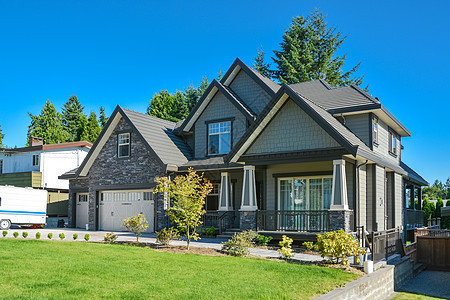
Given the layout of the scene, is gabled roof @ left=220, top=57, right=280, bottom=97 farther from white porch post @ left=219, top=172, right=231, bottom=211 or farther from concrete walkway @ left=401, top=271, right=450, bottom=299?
concrete walkway @ left=401, top=271, right=450, bottom=299

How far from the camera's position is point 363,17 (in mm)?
20922

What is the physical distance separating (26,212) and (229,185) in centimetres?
1193

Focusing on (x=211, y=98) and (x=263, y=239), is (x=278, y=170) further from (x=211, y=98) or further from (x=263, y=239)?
(x=211, y=98)

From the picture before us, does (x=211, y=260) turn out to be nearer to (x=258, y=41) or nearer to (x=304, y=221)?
(x=304, y=221)

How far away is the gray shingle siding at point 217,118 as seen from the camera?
69.4 ft

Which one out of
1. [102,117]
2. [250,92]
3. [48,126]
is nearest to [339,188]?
[250,92]

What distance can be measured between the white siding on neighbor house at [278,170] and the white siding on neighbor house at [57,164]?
1873 cm

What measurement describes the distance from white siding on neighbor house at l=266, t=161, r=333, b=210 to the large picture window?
280mm

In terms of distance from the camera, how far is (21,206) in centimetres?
2423

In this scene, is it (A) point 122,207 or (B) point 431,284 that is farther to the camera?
(A) point 122,207

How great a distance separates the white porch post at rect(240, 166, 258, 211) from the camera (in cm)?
1756

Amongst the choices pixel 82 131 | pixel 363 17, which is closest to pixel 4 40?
pixel 363 17

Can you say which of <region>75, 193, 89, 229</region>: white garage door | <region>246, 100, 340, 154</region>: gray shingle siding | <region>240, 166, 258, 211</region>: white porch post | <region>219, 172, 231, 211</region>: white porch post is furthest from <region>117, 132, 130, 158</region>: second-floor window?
<region>246, 100, 340, 154</region>: gray shingle siding

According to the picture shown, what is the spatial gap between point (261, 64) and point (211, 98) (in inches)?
916
